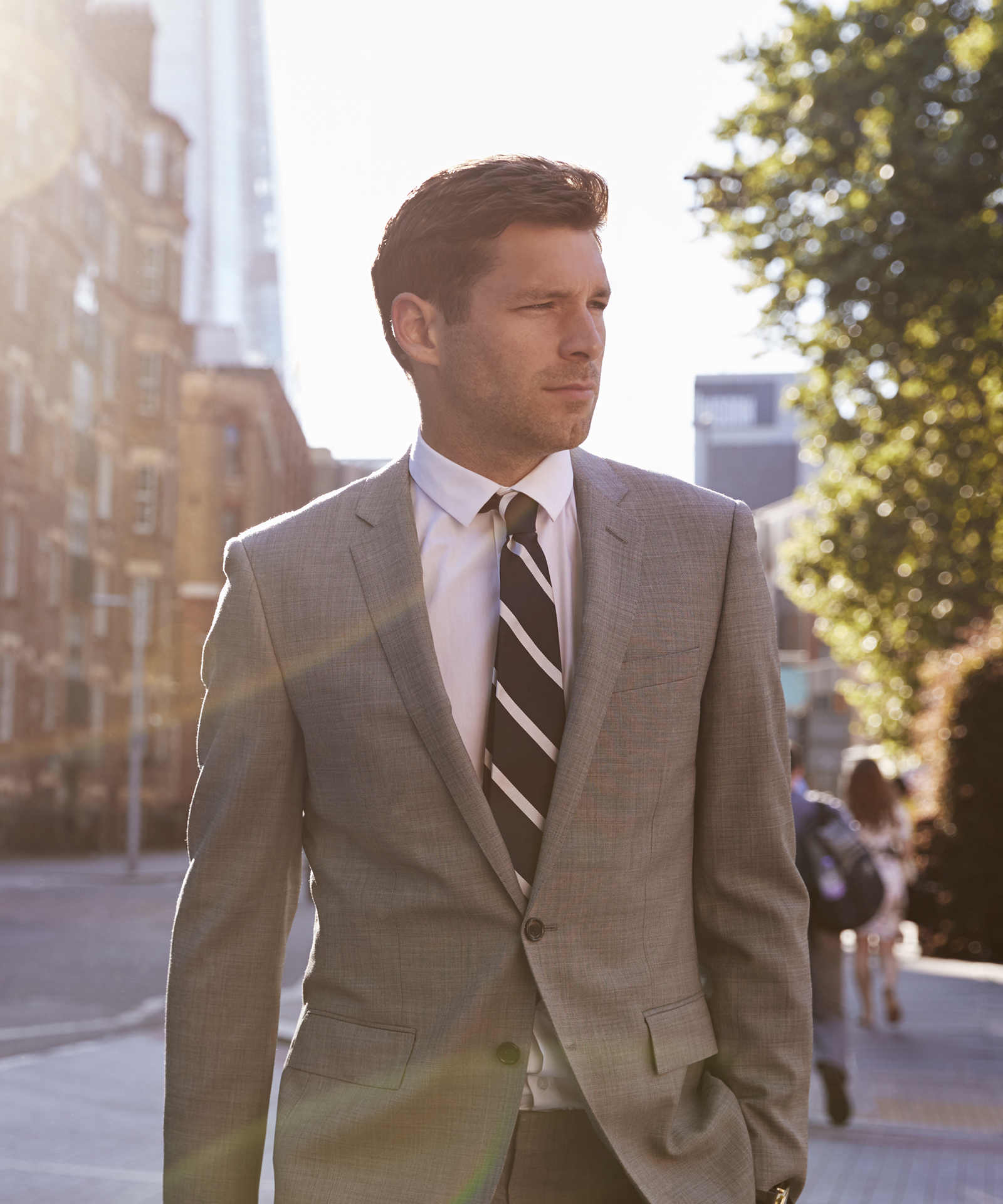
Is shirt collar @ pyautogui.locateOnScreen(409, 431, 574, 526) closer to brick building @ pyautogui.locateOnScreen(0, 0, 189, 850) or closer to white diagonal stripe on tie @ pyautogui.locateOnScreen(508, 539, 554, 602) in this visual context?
white diagonal stripe on tie @ pyautogui.locateOnScreen(508, 539, 554, 602)

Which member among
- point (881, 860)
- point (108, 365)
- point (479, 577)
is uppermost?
point (108, 365)

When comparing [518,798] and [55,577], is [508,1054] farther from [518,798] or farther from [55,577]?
[55,577]

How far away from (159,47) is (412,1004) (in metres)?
141

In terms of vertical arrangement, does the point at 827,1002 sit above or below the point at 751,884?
below

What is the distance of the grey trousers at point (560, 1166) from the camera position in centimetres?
219

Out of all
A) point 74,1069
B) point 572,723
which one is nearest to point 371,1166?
point 572,723

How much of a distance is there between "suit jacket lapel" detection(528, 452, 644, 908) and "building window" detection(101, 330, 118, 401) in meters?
45.5

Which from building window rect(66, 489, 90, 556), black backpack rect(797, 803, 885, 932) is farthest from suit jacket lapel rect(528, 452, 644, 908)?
building window rect(66, 489, 90, 556)

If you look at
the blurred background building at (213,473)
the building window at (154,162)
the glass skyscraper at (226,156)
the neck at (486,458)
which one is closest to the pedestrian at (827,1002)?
the neck at (486,458)

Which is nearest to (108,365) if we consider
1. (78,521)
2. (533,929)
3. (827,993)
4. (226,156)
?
(78,521)

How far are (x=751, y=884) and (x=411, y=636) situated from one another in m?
0.61

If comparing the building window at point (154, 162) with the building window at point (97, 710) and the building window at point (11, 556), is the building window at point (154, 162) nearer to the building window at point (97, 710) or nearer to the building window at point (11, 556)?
the building window at point (11, 556)

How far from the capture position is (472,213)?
2342 millimetres

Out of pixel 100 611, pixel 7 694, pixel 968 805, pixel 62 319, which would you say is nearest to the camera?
pixel 968 805
